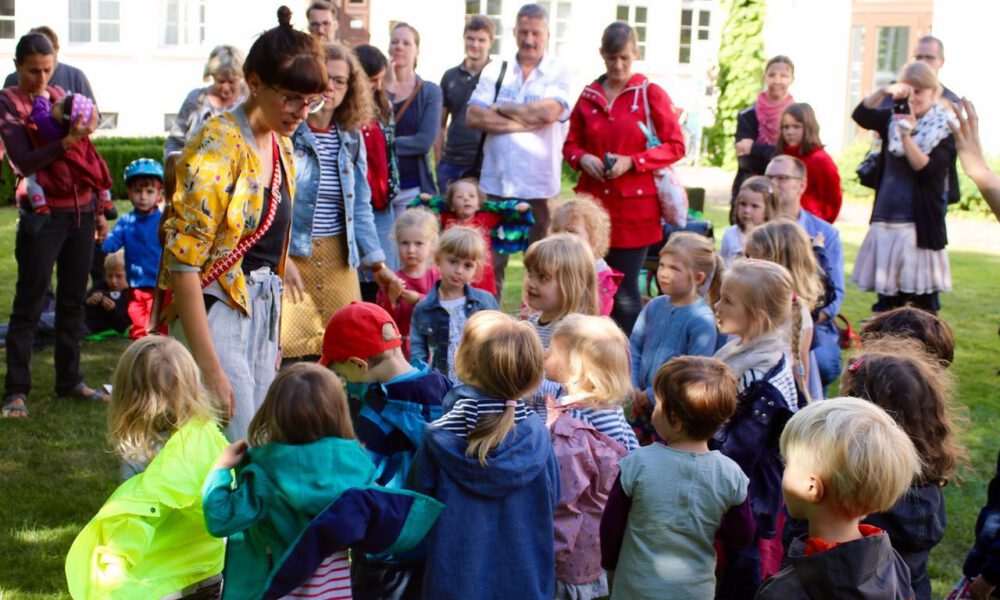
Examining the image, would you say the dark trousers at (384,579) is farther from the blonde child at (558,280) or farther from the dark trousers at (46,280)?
the dark trousers at (46,280)

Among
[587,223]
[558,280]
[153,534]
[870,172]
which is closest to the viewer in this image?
[153,534]

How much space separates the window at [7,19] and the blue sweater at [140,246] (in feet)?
55.3

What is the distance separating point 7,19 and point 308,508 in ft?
71.1

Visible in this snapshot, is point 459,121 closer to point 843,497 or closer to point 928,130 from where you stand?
point 928,130

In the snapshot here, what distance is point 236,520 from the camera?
304 cm

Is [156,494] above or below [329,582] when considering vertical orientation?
above

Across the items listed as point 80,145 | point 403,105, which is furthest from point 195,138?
point 403,105

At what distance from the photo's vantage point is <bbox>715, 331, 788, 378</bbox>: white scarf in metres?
4.10

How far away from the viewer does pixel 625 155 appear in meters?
7.00

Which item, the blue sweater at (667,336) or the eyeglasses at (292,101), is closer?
the eyeglasses at (292,101)

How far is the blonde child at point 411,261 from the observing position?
5.70m

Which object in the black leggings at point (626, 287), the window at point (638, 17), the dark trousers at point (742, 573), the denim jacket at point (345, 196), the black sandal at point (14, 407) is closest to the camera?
the dark trousers at point (742, 573)

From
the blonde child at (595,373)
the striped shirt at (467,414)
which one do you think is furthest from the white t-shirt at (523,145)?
the striped shirt at (467,414)

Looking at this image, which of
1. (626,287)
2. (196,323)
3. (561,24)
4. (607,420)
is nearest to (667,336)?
(607,420)
